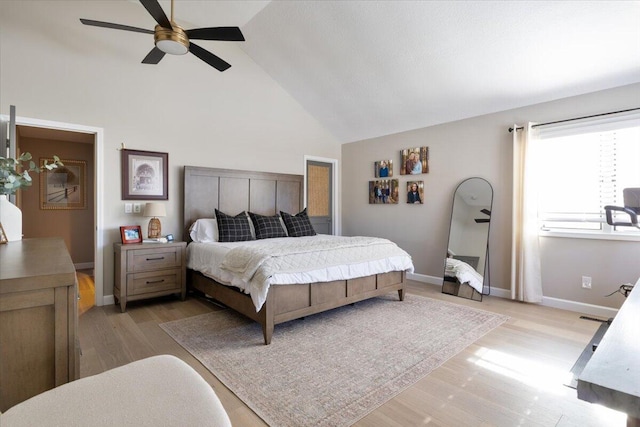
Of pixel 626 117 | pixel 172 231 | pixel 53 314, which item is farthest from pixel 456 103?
pixel 53 314

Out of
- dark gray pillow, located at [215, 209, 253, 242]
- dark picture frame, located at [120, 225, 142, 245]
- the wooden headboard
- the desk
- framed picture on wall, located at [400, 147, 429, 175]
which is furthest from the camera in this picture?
framed picture on wall, located at [400, 147, 429, 175]

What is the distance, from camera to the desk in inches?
19.9

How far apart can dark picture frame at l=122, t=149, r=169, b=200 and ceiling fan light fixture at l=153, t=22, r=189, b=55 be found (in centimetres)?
174

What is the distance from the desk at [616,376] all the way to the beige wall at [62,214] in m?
7.38

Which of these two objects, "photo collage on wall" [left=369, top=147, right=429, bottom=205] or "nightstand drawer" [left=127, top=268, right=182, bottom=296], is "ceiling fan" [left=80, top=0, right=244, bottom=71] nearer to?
"nightstand drawer" [left=127, top=268, right=182, bottom=296]

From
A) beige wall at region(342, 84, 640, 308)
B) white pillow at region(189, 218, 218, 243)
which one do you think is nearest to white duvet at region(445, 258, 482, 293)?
beige wall at region(342, 84, 640, 308)

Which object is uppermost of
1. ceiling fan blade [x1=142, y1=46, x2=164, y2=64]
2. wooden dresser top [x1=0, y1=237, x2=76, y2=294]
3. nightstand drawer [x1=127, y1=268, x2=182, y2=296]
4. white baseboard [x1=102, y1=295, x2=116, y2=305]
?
ceiling fan blade [x1=142, y1=46, x2=164, y2=64]

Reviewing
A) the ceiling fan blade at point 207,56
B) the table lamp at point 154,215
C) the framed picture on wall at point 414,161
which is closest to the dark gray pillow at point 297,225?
the table lamp at point 154,215

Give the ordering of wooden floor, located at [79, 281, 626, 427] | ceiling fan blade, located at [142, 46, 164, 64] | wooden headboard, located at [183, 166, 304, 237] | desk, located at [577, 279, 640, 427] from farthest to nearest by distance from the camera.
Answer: wooden headboard, located at [183, 166, 304, 237], ceiling fan blade, located at [142, 46, 164, 64], wooden floor, located at [79, 281, 626, 427], desk, located at [577, 279, 640, 427]

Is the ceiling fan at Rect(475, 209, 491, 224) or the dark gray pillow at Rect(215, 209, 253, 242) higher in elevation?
the ceiling fan at Rect(475, 209, 491, 224)

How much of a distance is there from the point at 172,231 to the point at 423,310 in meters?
3.35

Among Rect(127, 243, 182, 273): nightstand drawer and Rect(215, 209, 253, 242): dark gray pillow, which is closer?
Rect(127, 243, 182, 273): nightstand drawer

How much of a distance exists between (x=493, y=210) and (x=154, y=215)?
432cm

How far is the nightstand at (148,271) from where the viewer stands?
11.7 feet
